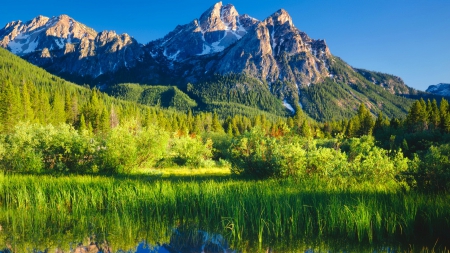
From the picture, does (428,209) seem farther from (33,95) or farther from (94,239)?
(33,95)

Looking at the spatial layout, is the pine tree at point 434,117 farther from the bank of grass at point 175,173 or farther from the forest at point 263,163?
the bank of grass at point 175,173

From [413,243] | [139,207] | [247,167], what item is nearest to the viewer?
[413,243]

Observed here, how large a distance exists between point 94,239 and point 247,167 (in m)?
10.2

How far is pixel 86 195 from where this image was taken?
28.2 ft

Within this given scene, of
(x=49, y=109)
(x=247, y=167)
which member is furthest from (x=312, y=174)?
(x=49, y=109)

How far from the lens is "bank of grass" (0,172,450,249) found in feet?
19.9

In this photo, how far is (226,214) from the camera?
7.40m

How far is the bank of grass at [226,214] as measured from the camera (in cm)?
605

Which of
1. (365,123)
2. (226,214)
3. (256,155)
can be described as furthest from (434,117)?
(226,214)

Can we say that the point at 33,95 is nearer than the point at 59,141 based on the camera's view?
No

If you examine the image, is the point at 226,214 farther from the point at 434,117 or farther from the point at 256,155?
the point at 434,117

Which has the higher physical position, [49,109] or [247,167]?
[49,109]

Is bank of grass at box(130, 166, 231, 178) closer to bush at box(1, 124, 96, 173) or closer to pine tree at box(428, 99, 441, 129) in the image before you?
bush at box(1, 124, 96, 173)

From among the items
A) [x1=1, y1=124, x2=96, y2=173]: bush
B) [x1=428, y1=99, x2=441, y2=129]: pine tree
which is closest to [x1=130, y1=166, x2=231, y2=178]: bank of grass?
[x1=1, y1=124, x2=96, y2=173]: bush
